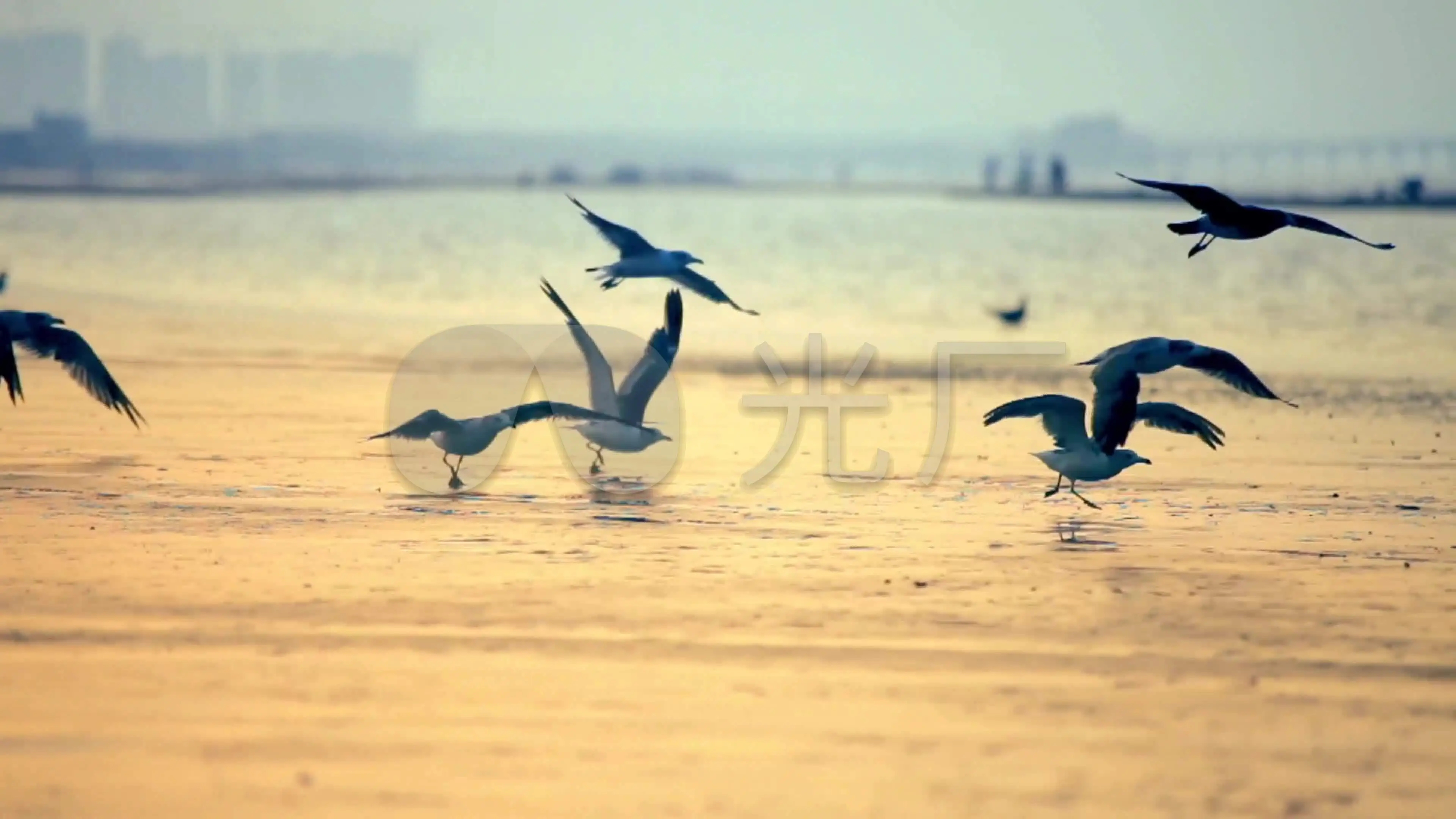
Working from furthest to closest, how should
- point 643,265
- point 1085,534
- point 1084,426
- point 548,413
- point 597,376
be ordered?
point 643,265 < point 597,376 < point 548,413 < point 1084,426 < point 1085,534

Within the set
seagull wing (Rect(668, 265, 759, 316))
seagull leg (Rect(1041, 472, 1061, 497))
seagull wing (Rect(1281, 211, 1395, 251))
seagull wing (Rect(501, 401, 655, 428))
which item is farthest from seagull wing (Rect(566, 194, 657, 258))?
seagull wing (Rect(1281, 211, 1395, 251))

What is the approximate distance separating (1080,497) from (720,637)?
4.25m

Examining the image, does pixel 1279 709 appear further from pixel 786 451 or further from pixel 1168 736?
pixel 786 451

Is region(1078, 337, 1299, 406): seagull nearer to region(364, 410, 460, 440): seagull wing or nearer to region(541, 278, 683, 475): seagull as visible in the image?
region(541, 278, 683, 475): seagull

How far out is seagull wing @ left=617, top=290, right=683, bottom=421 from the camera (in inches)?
549

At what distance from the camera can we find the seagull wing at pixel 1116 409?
1216 cm

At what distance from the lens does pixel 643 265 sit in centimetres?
1466

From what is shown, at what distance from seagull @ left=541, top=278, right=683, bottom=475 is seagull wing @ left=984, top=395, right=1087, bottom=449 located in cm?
252

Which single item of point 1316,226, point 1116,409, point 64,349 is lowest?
point 1116,409

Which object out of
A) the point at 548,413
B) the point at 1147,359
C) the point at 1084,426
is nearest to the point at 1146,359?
the point at 1147,359

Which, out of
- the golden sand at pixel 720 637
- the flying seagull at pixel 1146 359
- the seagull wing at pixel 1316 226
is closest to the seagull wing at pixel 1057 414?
the flying seagull at pixel 1146 359

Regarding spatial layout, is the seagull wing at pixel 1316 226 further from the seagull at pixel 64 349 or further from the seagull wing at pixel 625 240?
the seagull at pixel 64 349

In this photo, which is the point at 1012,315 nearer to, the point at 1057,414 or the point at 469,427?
the point at 469,427

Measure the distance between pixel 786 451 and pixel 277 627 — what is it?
633 centimetres
